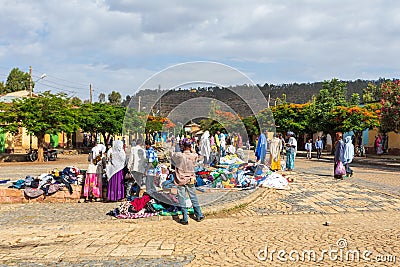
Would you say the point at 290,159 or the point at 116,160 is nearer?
the point at 116,160

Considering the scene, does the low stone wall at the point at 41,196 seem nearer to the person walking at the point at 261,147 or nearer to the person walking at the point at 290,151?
the person walking at the point at 261,147

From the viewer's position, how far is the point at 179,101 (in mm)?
14758

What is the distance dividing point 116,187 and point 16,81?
178 ft

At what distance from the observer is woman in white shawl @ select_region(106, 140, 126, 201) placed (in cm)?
1070

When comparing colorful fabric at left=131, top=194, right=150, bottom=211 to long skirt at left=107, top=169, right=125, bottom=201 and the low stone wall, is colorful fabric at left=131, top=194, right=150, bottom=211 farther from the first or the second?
the low stone wall

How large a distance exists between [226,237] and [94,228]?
8.13ft

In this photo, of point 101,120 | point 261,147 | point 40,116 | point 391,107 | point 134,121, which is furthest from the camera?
point 101,120

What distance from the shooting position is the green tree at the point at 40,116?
77.6 ft

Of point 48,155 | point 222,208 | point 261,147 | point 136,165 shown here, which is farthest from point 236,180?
point 48,155

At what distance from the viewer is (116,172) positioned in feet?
35.2

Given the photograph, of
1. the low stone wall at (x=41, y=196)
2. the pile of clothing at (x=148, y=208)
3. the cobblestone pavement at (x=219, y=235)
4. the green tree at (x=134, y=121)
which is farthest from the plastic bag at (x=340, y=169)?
the low stone wall at (x=41, y=196)

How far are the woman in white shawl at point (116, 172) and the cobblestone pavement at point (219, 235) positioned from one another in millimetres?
393

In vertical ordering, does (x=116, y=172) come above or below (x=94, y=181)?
above

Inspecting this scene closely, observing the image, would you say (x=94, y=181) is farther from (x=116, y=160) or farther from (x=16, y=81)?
(x=16, y=81)
